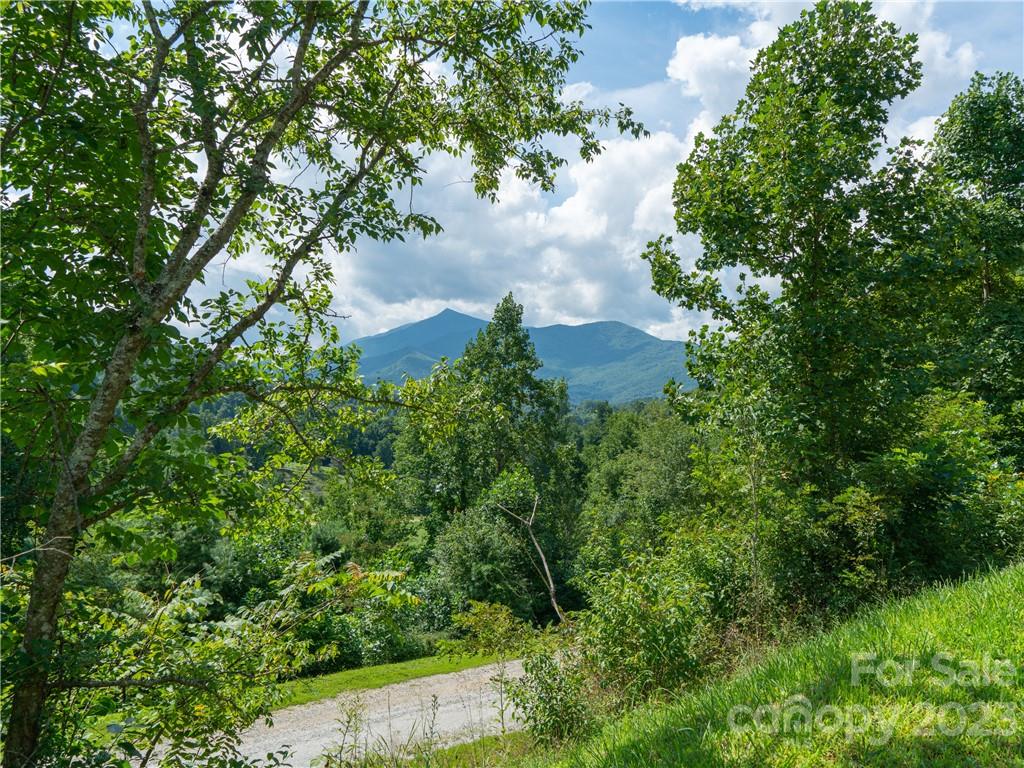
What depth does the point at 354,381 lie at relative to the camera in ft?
17.4

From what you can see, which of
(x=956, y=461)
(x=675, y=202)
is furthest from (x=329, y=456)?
(x=956, y=461)

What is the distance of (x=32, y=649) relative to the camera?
3373mm

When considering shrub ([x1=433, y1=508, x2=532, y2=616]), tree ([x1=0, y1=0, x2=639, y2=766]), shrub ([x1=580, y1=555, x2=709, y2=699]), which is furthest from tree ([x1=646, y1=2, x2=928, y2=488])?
shrub ([x1=433, y1=508, x2=532, y2=616])

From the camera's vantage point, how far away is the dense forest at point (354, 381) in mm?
3590

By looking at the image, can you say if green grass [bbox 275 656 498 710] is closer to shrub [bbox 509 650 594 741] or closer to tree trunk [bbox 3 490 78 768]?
shrub [bbox 509 650 594 741]

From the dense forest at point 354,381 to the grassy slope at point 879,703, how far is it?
6.26 feet

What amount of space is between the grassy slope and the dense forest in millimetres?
1908

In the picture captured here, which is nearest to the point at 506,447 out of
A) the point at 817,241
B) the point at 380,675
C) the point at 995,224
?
the point at 380,675

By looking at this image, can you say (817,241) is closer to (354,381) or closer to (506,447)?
(354,381)

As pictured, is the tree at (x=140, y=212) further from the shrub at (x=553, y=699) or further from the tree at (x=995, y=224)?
the tree at (x=995, y=224)

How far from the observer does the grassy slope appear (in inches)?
115

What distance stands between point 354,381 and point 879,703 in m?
4.48

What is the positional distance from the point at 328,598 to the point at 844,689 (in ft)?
11.7

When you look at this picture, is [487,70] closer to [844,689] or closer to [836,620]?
[844,689]
